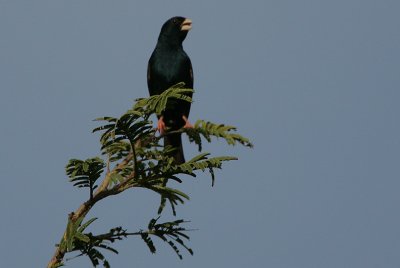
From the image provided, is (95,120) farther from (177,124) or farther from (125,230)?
(177,124)

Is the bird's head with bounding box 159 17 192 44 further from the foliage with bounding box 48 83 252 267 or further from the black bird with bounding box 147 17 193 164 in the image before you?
the foliage with bounding box 48 83 252 267

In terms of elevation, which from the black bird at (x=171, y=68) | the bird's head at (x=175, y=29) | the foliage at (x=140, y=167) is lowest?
the foliage at (x=140, y=167)

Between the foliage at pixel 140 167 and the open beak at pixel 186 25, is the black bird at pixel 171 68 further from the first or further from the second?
the foliage at pixel 140 167

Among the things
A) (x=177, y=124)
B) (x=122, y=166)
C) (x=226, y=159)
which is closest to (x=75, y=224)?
(x=122, y=166)

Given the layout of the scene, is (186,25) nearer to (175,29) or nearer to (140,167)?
→ (175,29)

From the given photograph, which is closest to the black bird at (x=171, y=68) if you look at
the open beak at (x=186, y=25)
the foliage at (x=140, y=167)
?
the open beak at (x=186, y=25)

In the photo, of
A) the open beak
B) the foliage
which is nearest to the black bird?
the open beak

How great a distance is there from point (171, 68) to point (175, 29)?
2.55 feet

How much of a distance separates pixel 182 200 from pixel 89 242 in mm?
619

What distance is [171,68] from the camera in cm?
780

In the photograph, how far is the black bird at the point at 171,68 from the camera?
7.45m

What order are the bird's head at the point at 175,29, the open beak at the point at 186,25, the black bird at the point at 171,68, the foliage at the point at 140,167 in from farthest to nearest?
the open beak at the point at 186,25, the bird's head at the point at 175,29, the black bird at the point at 171,68, the foliage at the point at 140,167

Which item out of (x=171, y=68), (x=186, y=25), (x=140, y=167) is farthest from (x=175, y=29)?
(x=140, y=167)

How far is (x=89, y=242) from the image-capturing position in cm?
359
